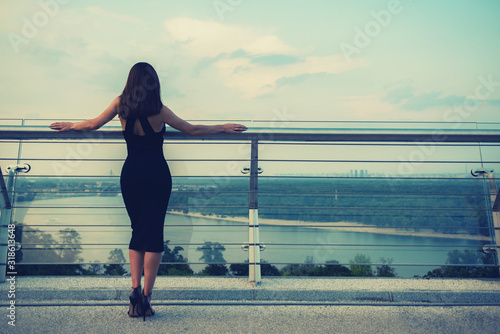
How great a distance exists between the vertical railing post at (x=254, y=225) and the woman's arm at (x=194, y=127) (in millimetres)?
280

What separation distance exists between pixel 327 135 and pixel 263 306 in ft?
4.07

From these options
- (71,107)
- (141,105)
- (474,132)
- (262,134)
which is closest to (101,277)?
(141,105)

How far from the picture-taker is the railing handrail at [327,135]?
251cm

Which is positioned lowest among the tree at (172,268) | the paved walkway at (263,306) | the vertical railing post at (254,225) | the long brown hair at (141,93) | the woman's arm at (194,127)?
the paved walkway at (263,306)

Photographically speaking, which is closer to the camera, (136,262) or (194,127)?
(136,262)

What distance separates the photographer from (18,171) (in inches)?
109

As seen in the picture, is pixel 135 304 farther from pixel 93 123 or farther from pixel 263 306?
pixel 93 123

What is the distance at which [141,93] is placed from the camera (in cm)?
210

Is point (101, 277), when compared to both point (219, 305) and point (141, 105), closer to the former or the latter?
point (219, 305)

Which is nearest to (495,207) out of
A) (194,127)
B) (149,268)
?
(194,127)

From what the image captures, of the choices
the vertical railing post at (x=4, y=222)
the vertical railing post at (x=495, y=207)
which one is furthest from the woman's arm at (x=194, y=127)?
the vertical railing post at (x=495, y=207)

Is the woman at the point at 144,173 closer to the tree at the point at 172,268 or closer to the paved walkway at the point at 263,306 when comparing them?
the paved walkway at the point at 263,306

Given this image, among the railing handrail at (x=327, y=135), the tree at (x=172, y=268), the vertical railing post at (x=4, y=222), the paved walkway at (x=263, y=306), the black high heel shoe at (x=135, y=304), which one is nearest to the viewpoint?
the paved walkway at (x=263, y=306)

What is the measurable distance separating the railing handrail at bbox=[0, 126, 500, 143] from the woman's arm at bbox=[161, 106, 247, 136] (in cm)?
7
